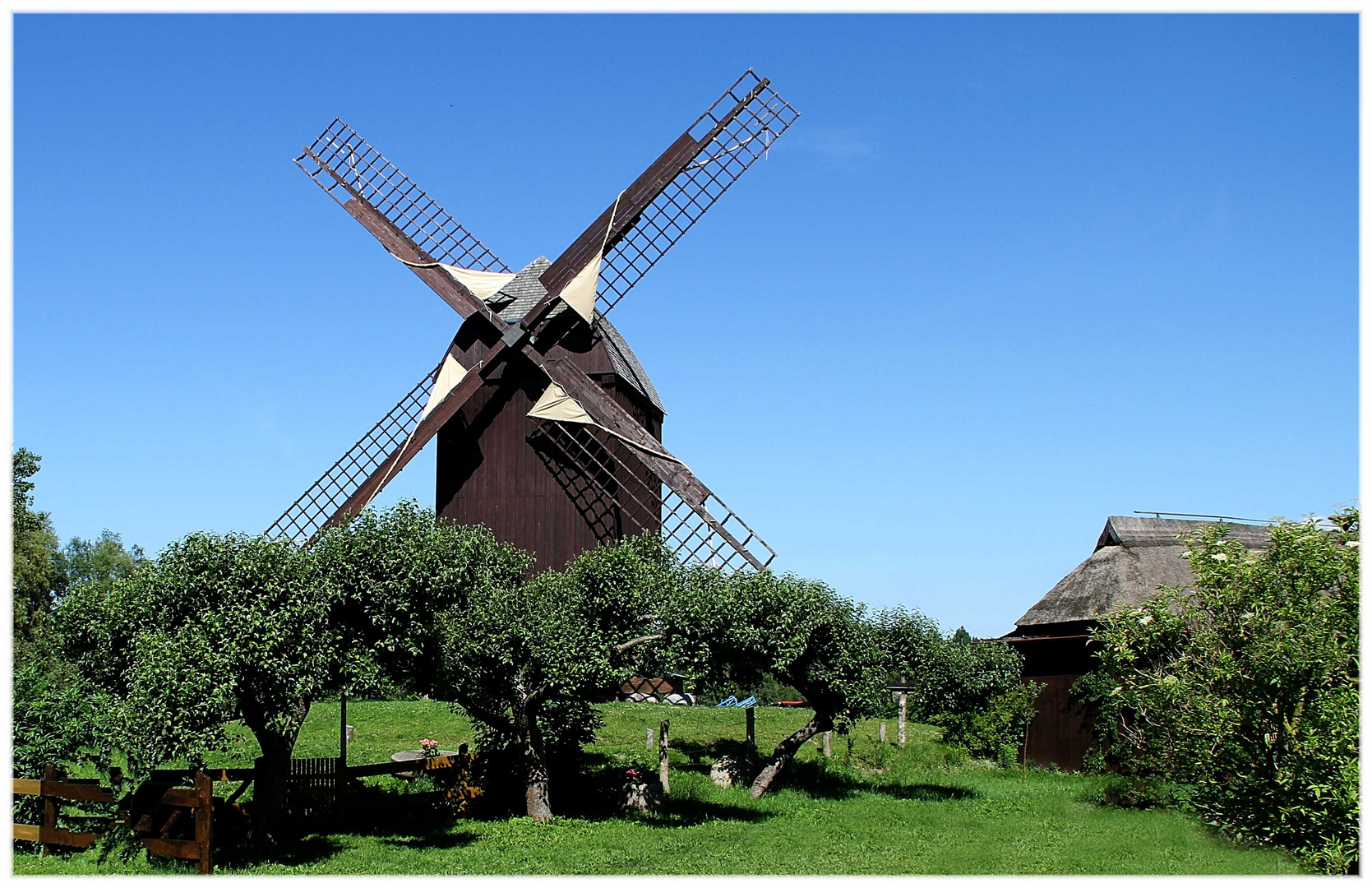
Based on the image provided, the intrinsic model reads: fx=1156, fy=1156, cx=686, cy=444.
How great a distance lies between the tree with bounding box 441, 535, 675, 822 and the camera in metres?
18.0

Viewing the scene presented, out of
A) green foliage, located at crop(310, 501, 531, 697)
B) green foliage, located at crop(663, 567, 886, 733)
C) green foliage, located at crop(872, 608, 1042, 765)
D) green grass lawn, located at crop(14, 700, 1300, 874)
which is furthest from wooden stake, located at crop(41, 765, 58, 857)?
green foliage, located at crop(872, 608, 1042, 765)

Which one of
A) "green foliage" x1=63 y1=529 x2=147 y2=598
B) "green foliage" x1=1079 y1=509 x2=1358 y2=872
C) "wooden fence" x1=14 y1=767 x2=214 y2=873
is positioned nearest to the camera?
"green foliage" x1=1079 y1=509 x2=1358 y2=872

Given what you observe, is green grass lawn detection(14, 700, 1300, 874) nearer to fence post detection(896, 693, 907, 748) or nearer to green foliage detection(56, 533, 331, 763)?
fence post detection(896, 693, 907, 748)

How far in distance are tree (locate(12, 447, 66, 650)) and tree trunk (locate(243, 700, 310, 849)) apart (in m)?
17.6

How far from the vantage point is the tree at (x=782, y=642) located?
19.0 m

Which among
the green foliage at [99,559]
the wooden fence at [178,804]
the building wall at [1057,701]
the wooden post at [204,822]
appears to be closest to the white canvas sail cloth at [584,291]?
the wooden fence at [178,804]

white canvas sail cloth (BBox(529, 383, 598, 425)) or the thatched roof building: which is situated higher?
white canvas sail cloth (BBox(529, 383, 598, 425))

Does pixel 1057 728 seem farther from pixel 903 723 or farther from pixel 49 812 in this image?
pixel 49 812

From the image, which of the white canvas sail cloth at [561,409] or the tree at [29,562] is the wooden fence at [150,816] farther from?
the tree at [29,562]

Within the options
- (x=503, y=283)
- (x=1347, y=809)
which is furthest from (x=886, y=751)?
(x=1347, y=809)

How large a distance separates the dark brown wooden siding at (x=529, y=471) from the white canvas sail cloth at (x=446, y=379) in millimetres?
229

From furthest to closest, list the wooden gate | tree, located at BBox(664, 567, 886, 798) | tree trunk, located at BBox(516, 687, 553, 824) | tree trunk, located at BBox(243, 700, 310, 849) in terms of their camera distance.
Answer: tree, located at BBox(664, 567, 886, 798) → tree trunk, located at BBox(516, 687, 553, 824) → the wooden gate → tree trunk, located at BBox(243, 700, 310, 849)

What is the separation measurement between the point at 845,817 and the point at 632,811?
11.9 ft

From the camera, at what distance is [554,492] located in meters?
24.1
